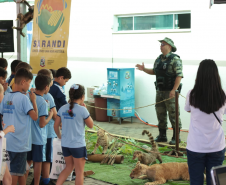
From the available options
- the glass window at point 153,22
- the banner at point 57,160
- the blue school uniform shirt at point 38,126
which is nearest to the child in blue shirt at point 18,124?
the blue school uniform shirt at point 38,126

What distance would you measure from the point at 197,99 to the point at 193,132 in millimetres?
311

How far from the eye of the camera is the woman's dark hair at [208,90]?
304cm

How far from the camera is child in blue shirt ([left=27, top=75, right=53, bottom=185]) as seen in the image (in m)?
4.13

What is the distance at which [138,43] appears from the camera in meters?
9.28

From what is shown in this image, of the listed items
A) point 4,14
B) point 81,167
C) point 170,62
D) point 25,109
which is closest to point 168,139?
point 170,62

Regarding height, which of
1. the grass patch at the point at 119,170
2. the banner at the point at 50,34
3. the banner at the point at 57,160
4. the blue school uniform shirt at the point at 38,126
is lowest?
the grass patch at the point at 119,170

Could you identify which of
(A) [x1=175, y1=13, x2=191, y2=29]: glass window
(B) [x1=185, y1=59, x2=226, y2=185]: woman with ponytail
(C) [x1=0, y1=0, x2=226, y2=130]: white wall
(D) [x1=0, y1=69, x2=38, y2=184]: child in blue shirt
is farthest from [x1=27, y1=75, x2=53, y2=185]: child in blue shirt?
(A) [x1=175, y1=13, x2=191, y2=29]: glass window

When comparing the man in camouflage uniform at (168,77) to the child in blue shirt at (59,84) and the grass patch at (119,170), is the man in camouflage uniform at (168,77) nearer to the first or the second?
the grass patch at (119,170)

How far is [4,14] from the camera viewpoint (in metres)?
11.7

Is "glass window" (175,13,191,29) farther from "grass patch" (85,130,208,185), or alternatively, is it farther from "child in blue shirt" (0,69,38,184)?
"child in blue shirt" (0,69,38,184)

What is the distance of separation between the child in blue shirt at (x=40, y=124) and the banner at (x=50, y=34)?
1.46 metres

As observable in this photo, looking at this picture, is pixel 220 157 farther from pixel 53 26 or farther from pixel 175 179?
pixel 53 26

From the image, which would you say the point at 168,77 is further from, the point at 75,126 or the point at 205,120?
the point at 205,120

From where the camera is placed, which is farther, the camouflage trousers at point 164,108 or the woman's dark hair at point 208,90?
the camouflage trousers at point 164,108
